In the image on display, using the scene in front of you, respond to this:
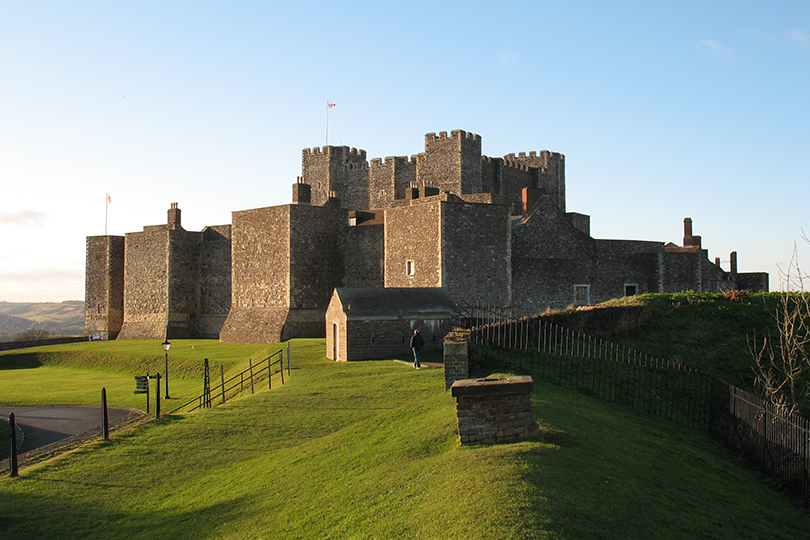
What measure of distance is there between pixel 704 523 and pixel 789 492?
4.52 m

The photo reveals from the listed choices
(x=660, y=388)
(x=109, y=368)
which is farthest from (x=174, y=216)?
(x=660, y=388)

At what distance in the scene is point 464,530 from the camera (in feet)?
19.8

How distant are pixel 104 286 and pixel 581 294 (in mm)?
37187

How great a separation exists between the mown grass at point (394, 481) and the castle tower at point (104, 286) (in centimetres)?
3645

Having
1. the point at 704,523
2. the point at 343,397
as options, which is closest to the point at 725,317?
the point at 343,397

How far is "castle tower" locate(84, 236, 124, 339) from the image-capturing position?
48.8 m

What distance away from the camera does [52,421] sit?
66.7 feet

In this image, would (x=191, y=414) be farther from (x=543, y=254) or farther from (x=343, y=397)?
(x=543, y=254)

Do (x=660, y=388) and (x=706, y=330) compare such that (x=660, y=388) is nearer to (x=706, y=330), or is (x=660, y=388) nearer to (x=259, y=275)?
(x=706, y=330)

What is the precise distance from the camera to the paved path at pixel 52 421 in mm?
17966

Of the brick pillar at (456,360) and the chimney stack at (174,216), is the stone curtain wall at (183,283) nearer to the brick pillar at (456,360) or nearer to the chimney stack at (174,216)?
the chimney stack at (174,216)

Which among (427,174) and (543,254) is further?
(427,174)

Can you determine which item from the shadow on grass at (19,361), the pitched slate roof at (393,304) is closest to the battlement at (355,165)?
the shadow on grass at (19,361)

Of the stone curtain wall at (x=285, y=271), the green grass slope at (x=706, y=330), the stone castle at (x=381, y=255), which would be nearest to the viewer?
the green grass slope at (x=706, y=330)
